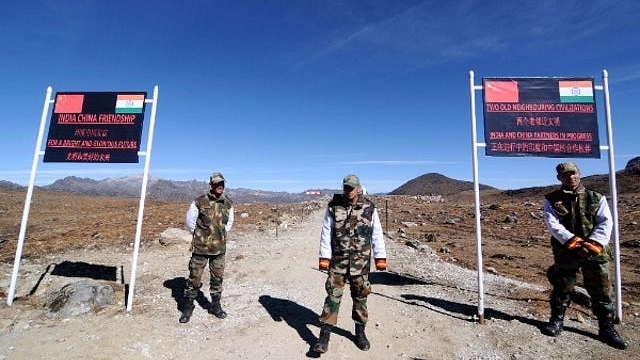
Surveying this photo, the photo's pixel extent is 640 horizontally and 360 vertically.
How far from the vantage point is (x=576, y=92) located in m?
7.09

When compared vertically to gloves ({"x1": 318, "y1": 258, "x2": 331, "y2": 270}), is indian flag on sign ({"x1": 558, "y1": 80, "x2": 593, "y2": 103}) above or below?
above

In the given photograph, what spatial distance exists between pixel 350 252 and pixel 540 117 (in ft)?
14.7

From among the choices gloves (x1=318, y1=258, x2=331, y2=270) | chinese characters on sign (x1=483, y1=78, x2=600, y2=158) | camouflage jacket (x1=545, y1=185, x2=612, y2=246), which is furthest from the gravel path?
chinese characters on sign (x1=483, y1=78, x2=600, y2=158)

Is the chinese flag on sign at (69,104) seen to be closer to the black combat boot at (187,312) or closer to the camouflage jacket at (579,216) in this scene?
the black combat boot at (187,312)

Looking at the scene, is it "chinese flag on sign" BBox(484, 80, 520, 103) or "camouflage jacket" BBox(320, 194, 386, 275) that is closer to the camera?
"camouflage jacket" BBox(320, 194, 386, 275)

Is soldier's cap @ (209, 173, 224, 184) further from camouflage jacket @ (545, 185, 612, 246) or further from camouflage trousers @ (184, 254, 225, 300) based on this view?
camouflage jacket @ (545, 185, 612, 246)

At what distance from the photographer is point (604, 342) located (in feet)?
19.0

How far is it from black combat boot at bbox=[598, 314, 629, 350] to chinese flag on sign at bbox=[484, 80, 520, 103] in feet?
12.8

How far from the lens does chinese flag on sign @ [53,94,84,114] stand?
8.21 metres

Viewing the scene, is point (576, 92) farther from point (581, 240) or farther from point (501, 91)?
point (581, 240)

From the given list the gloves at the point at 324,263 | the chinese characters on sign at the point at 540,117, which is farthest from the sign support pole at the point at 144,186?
the chinese characters on sign at the point at 540,117

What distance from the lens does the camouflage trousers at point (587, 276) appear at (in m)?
5.72

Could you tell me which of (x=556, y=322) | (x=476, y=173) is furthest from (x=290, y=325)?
(x=556, y=322)

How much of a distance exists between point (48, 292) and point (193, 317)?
14.3ft
